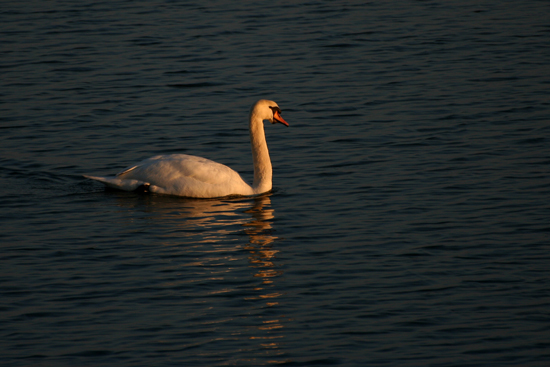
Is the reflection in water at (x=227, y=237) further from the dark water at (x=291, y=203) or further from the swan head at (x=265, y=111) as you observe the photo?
the swan head at (x=265, y=111)

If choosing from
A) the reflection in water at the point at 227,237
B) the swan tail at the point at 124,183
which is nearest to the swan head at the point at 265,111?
the reflection in water at the point at 227,237

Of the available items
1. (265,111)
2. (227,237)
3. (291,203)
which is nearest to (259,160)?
(265,111)

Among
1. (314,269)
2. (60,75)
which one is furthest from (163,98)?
(314,269)

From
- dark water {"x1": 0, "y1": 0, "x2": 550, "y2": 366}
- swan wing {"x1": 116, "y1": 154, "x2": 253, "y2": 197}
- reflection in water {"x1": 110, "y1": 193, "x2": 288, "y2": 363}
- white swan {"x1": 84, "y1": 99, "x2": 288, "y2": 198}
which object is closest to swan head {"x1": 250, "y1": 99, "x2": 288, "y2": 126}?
white swan {"x1": 84, "y1": 99, "x2": 288, "y2": 198}

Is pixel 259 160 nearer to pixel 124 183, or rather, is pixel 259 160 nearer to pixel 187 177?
pixel 187 177

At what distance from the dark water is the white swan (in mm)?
197

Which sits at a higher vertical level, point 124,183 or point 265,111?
point 265,111

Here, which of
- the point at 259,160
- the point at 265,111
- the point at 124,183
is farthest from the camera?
the point at 265,111

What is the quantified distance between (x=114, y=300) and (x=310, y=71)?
40.6 ft

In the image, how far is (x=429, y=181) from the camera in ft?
43.2

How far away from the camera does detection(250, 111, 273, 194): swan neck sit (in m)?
13.1

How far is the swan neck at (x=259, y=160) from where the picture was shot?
13.1m

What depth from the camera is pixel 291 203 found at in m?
12.6

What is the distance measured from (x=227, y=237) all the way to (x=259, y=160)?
7.72ft
